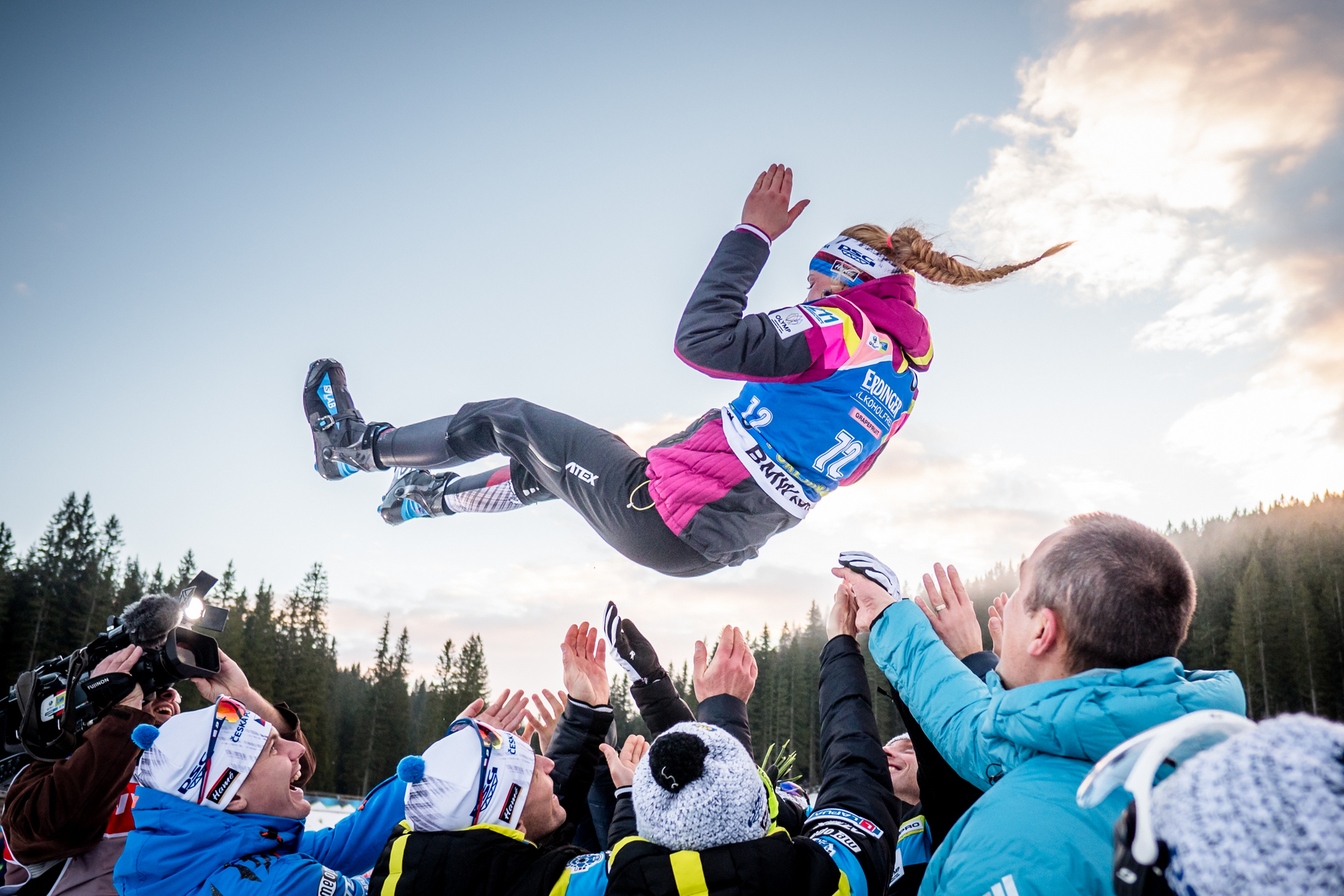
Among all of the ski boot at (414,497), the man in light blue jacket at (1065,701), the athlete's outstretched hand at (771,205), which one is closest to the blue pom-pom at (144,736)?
the ski boot at (414,497)

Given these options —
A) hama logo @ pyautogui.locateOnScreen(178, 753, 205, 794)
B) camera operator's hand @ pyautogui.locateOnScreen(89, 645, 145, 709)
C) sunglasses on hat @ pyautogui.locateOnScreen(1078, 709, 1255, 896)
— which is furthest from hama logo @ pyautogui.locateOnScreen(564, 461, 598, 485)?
sunglasses on hat @ pyautogui.locateOnScreen(1078, 709, 1255, 896)

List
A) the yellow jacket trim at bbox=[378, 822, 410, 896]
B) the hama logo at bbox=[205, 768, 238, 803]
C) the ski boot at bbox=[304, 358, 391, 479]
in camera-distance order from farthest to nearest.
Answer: the ski boot at bbox=[304, 358, 391, 479] → the hama logo at bbox=[205, 768, 238, 803] → the yellow jacket trim at bbox=[378, 822, 410, 896]

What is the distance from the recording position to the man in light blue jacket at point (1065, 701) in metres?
1.47

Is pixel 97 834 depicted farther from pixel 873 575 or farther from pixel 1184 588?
pixel 1184 588

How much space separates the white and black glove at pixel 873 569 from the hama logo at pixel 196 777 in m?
2.45

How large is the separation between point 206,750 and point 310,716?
138ft

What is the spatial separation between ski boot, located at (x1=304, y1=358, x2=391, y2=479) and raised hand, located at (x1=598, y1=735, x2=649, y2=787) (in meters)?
2.32

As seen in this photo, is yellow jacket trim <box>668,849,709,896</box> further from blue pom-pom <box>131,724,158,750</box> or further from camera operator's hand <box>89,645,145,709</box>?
camera operator's hand <box>89,645,145,709</box>

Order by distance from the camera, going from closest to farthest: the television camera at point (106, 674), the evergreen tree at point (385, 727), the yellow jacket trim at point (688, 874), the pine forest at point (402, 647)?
the yellow jacket trim at point (688, 874), the television camera at point (106, 674), the pine forest at point (402, 647), the evergreen tree at point (385, 727)

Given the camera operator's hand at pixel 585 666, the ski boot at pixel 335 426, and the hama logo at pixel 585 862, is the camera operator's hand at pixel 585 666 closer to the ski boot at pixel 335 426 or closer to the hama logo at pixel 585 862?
the hama logo at pixel 585 862

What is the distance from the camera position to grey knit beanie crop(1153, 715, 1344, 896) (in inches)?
39.4

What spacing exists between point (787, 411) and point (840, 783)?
63.5 inches

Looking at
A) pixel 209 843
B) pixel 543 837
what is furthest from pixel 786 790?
pixel 209 843

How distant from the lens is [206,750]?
2861 millimetres
